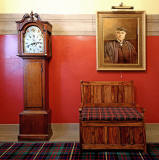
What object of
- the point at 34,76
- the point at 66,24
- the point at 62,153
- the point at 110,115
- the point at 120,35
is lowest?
the point at 62,153

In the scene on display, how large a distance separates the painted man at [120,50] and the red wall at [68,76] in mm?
245

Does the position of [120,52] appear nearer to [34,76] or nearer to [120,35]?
[120,35]

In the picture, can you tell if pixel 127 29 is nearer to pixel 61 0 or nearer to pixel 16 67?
pixel 61 0

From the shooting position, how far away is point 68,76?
370 cm

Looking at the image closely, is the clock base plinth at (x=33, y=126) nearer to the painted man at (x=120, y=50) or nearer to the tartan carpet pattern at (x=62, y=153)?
the tartan carpet pattern at (x=62, y=153)

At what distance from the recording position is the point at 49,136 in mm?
3330

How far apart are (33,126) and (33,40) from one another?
5.10 feet

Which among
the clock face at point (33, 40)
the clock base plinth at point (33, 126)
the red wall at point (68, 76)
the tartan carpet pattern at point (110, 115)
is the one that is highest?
the clock face at point (33, 40)

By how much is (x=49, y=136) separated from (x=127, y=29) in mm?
2547

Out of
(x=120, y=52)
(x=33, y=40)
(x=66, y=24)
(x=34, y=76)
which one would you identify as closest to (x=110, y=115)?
(x=120, y=52)

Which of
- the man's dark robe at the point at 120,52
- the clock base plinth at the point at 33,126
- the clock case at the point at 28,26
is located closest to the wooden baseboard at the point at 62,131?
the clock base plinth at the point at 33,126

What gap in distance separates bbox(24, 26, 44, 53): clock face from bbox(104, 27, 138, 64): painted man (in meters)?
1.27

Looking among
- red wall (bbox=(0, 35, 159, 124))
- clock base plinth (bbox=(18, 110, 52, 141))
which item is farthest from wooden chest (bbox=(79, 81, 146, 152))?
red wall (bbox=(0, 35, 159, 124))

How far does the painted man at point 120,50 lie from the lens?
3.61m
